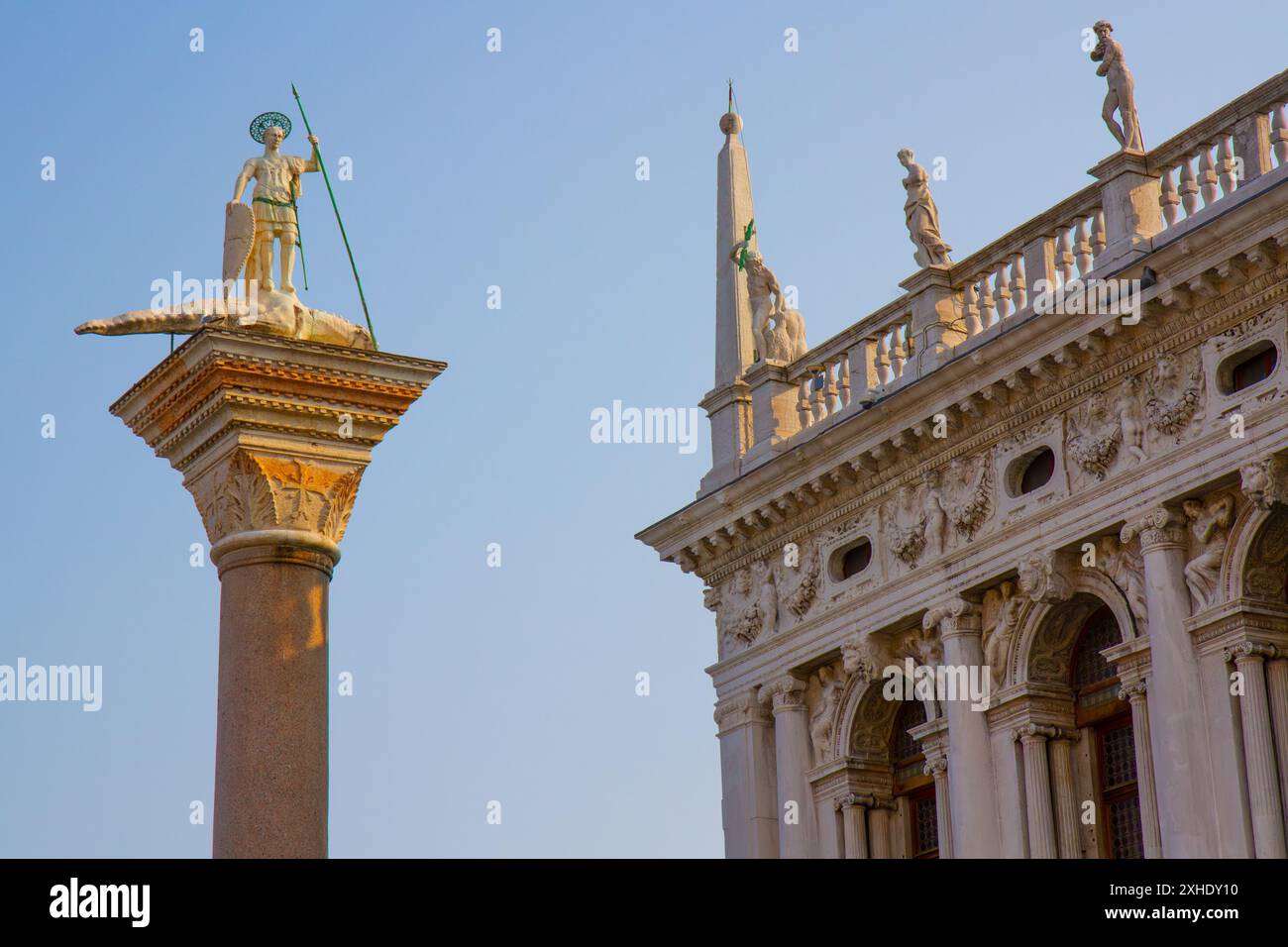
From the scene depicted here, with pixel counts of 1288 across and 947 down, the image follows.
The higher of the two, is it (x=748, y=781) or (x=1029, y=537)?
(x=1029, y=537)

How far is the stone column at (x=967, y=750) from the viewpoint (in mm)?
24438

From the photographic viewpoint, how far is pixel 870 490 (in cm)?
2614

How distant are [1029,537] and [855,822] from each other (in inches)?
160

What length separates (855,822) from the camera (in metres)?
26.4

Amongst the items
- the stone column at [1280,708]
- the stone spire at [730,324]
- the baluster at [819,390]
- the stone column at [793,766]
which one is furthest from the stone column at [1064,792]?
the stone spire at [730,324]

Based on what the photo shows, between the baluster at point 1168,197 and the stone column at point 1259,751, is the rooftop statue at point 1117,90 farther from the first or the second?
the stone column at point 1259,751

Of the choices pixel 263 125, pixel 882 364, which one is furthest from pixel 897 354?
pixel 263 125

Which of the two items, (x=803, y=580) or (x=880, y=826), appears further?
(x=803, y=580)

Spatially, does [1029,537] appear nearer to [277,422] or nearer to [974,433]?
[974,433]

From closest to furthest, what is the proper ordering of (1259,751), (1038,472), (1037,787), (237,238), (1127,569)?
1. (237,238)
2. (1259,751)
3. (1127,569)
4. (1037,787)
5. (1038,472)

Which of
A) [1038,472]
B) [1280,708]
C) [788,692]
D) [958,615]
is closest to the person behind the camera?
[1280,708]

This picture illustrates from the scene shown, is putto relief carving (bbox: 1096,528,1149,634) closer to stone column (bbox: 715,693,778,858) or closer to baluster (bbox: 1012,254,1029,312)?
baluster (bbox: 1012,254,1029,312)
